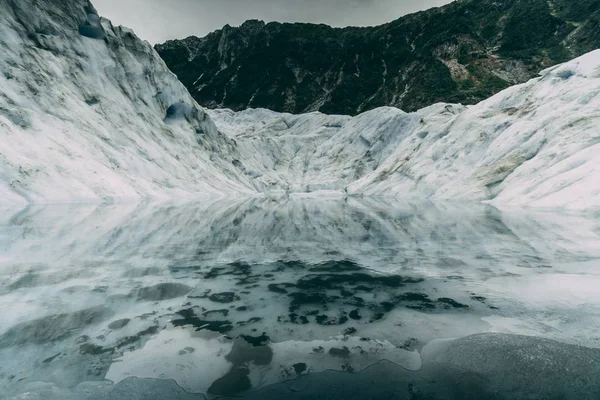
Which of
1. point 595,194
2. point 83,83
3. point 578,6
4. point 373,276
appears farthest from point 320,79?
point 373,276

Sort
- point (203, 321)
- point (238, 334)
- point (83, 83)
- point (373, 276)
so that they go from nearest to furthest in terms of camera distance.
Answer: point (238, 334) → point (203, 321) → point (373, 276) → point (83, 83)

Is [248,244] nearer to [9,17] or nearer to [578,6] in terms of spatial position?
[9,17]

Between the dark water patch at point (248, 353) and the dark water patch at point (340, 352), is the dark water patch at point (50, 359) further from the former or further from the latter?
the dark water patch at point (340, 352)

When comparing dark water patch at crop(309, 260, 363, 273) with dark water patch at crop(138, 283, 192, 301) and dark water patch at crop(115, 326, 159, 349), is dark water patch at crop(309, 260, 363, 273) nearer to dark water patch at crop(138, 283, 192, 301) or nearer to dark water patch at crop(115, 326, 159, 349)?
dark water patch at crop(138, 283, 192, 301)

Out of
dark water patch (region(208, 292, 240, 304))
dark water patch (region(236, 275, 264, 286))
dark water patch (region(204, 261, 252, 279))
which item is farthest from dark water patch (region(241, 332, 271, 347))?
dark water patch (region(204, 261, 252, 279))

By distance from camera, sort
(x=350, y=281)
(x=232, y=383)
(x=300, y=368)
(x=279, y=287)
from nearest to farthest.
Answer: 1. (x=232, y=383)
2. (x=300, y=368)
3. (x=279, y=287)
4. (x=350, y=281)

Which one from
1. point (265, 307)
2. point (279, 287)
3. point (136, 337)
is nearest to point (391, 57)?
point (279, 287)

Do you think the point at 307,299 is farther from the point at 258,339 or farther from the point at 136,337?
the point at 136,337
